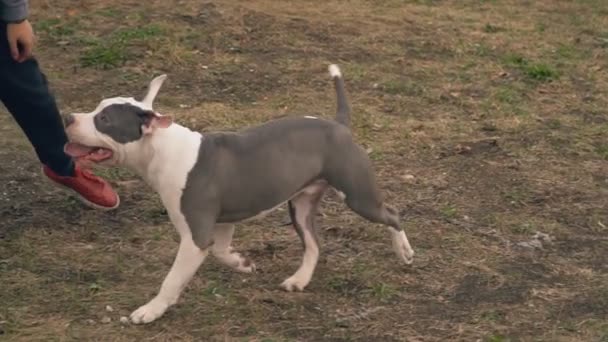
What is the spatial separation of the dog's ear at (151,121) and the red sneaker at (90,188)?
4.33 ft

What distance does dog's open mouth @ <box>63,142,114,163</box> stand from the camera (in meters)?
3.88

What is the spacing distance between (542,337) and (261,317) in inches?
42.1

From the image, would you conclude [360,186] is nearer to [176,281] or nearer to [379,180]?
[176,281]

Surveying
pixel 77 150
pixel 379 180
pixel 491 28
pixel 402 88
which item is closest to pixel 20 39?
pixel 77 150

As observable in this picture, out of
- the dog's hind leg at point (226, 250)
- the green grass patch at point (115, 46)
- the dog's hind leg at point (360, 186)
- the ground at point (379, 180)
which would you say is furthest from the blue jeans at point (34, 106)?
the green grass patch at point (115, 46)

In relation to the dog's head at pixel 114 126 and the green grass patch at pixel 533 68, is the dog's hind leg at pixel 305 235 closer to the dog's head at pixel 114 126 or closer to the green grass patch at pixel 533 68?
the dog's head at pixel 114 126

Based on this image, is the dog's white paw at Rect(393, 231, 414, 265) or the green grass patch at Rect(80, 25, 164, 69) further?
the green grass patch at Rect(80, 25, 164, 69)

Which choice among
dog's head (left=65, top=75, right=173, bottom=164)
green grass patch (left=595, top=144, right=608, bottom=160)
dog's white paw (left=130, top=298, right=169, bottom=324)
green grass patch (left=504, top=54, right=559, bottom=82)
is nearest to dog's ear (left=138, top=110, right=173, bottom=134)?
dog's head (left=65, top=75, right=173, bottom=164)

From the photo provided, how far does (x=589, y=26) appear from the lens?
373 inches

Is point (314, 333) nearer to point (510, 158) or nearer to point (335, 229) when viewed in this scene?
point (335, 229)

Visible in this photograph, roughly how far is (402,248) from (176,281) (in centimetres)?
105

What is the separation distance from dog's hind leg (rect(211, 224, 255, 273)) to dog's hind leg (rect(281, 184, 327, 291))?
19 centimetres

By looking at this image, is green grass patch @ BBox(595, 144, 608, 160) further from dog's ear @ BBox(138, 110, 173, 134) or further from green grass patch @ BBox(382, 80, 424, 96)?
dog's ear @ BBox(138, 110, 173, 134)

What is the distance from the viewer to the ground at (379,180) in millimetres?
4250
